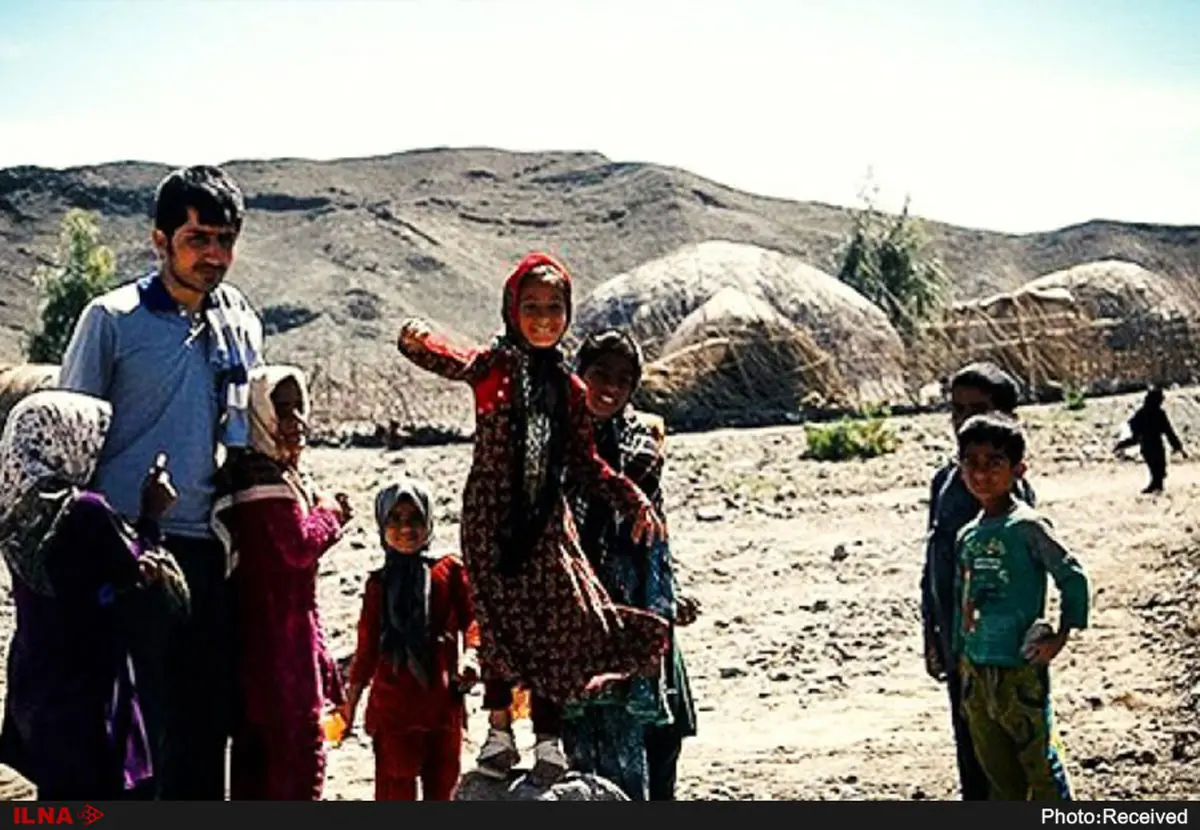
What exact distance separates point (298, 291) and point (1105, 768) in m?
50.4

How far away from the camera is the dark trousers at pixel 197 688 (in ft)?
12.9

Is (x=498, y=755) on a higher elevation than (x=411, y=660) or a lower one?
lower

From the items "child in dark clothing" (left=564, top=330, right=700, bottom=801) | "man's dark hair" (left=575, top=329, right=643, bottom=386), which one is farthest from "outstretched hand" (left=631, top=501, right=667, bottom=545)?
"man's dark hair" (left=575, top=329, right=643, bottom=386)

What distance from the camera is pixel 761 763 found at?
6.56 meters

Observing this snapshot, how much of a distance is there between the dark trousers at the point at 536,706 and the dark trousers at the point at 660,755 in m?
0.72

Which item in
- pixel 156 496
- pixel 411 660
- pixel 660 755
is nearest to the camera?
pixel 156 496

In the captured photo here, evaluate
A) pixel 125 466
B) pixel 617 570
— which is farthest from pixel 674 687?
pixel 125 466

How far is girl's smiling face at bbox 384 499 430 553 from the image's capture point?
4785mm

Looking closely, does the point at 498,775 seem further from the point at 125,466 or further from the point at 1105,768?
the point at 1105,768

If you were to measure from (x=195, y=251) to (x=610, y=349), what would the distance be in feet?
3.84

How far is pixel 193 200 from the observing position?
12.9 feet

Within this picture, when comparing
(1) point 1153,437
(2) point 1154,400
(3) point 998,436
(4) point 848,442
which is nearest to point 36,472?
(3) point 998,436

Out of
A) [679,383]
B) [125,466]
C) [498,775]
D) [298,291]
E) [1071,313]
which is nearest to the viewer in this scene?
[125,466]

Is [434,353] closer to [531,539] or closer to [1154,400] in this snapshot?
[531,539]
